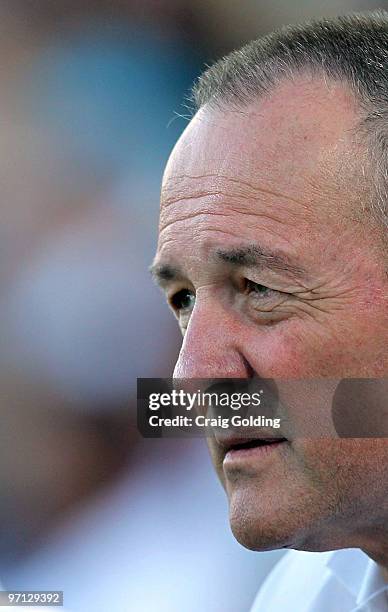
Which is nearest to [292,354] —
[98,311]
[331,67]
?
[331,67]

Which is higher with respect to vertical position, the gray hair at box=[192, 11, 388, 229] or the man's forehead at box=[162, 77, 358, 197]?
the gray hair at box=[192, 11, 388, 229]

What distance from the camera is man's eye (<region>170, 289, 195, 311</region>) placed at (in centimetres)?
85

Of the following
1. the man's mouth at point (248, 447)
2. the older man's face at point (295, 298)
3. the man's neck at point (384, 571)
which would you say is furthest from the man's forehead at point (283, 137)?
the man's neck at point (384, 571)

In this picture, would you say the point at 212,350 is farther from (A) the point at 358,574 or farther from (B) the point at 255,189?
(A) the point at 358,574

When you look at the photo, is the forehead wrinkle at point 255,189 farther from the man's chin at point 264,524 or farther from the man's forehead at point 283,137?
the man's chin at point 264,524

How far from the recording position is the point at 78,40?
172 cm

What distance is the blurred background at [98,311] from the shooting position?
133cm

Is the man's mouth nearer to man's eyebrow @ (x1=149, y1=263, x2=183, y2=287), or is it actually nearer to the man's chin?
the man's chin

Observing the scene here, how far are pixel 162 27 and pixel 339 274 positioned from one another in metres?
1.13

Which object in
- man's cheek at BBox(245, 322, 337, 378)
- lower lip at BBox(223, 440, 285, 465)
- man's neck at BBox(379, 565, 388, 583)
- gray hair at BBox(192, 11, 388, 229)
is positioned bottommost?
man's neck at BBox(379, 565, 388, 583)

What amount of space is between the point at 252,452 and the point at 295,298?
15cm

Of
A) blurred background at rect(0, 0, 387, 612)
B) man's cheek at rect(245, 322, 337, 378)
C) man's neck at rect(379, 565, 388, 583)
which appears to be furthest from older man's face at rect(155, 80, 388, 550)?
blurred background at rect(0, 0, 387, 612)

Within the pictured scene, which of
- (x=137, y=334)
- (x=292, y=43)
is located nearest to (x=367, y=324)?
(x=292, y=43)

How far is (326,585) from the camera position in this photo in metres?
1.00
